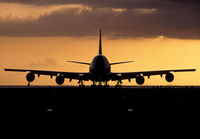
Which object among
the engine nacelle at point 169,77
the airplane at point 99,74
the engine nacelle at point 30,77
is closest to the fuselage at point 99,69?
the airplane at point 99,74

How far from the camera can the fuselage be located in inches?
3396

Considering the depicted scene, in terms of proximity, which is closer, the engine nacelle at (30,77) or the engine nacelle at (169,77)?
the engine nacelle at (30,77)

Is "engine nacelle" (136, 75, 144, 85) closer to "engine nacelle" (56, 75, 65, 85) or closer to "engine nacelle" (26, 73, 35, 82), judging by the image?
"engine nacelle" (56, 75, 65, 85)

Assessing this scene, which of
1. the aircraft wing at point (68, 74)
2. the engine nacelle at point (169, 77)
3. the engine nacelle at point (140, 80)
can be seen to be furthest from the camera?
the engine nacelle at point (140, 80)

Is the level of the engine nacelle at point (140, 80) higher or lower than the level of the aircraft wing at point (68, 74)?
lower

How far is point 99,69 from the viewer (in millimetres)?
86188

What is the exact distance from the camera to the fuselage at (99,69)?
283 feet
